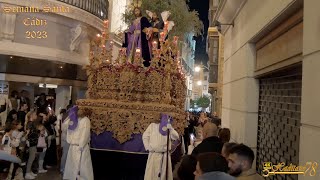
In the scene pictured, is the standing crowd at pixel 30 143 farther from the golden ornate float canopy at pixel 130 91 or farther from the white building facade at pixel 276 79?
the white building facade at pixel 276 79

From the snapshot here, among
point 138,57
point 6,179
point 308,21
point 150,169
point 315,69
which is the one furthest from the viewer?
point 138,57

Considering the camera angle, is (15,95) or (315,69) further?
(15,95)

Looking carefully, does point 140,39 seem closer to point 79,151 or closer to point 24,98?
point 79,151

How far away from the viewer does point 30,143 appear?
948 cm

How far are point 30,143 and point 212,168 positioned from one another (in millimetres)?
7511

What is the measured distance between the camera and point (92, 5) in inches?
757

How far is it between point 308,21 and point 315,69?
480 millimetres

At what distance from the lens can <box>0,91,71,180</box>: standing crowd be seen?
8.30m

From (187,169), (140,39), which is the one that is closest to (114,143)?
(140,39)

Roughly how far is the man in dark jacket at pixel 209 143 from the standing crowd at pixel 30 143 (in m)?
4.05

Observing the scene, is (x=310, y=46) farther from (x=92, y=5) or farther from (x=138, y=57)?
(x=92, y=5)

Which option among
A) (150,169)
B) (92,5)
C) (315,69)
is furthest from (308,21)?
(92,5)

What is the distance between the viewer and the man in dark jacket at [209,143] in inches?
218

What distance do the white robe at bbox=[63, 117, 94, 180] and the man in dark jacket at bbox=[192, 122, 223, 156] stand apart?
384 centimetres
